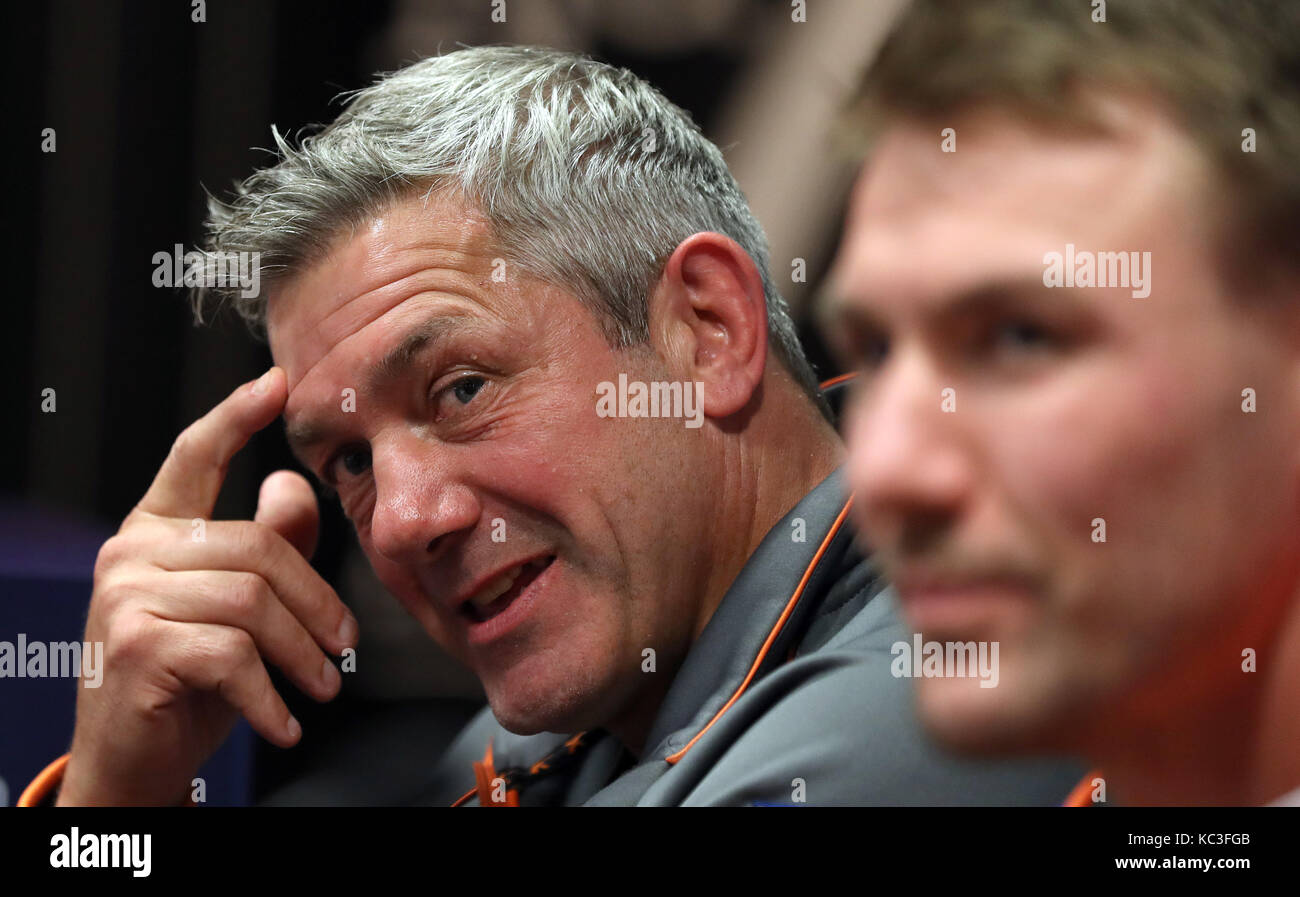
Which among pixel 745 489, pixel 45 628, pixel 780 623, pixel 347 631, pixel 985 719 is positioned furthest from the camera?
pixel 45 628

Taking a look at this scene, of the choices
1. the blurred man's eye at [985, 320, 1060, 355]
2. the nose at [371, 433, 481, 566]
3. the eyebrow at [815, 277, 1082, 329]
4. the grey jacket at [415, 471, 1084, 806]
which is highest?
the nose at [371, 433, 481, 566]

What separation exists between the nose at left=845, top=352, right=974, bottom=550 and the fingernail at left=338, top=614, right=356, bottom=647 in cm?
83

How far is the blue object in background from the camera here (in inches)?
57.6

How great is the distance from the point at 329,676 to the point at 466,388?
1.13 ft

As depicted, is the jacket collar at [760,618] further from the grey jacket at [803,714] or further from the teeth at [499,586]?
the teeth at [499,586]

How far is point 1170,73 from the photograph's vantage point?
24.1 inches

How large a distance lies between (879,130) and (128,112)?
1.16 m

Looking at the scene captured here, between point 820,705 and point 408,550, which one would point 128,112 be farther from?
point 820,705

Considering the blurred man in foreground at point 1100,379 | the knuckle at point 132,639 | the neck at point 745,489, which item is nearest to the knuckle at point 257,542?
the knuckle at point 132,639

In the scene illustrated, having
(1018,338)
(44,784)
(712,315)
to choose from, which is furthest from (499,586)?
(1018,338)

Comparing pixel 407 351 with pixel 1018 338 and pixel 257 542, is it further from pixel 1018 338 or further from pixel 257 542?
pixel 1018 338

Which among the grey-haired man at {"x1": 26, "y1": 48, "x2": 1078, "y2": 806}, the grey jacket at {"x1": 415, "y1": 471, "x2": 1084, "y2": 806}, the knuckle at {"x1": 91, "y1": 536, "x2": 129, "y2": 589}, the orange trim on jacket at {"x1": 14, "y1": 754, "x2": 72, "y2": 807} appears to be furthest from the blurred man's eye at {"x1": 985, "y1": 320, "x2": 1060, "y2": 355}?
the orange trim on jacket at {"x1": 14, "y1": 754, "x2": 72, "y2": 807}

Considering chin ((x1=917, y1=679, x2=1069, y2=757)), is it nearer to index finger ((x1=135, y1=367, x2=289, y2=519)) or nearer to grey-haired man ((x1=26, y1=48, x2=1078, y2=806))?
grey-haired man ((x1=26, y1=48, x2=1078, y2=806))

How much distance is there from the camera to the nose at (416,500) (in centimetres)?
116
